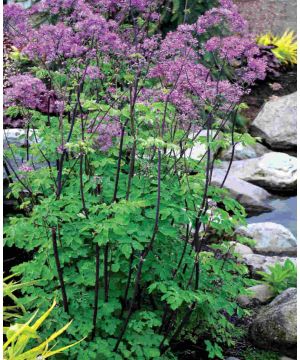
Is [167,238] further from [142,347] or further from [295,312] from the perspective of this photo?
[295,312]

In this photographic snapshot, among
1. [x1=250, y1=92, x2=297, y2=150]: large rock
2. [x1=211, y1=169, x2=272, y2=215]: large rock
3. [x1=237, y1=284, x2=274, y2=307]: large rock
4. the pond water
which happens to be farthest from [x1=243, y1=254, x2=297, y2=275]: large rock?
[x1=250, y1=92, x2=297, y2=150]: large rock

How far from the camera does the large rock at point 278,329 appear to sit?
420 cm

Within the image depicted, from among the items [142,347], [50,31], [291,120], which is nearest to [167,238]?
[142,347]

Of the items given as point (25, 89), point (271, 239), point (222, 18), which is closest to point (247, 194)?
point (271, 239)

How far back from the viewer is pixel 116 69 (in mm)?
3658

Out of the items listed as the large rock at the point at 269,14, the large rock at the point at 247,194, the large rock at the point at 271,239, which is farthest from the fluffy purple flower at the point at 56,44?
the large rock at the point at 269,14

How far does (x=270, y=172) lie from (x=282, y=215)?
1.00 metres

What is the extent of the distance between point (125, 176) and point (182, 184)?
0.40 meters

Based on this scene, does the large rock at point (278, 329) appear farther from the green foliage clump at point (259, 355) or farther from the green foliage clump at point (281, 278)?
the green foliage clump at point (281, 278)

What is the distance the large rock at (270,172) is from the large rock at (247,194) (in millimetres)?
434

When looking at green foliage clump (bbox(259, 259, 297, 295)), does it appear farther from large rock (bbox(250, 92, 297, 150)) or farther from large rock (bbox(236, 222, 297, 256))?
large rock (bbox(250, 92, 297, 150))

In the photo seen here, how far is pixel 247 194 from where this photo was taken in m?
8.03

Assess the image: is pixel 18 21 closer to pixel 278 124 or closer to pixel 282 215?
pixel 282 215

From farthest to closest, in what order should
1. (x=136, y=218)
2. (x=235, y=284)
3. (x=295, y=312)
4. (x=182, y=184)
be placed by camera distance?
(x=295, y=312), (x=235, y=284), (x=182, y=184), (x=136, y=218)
